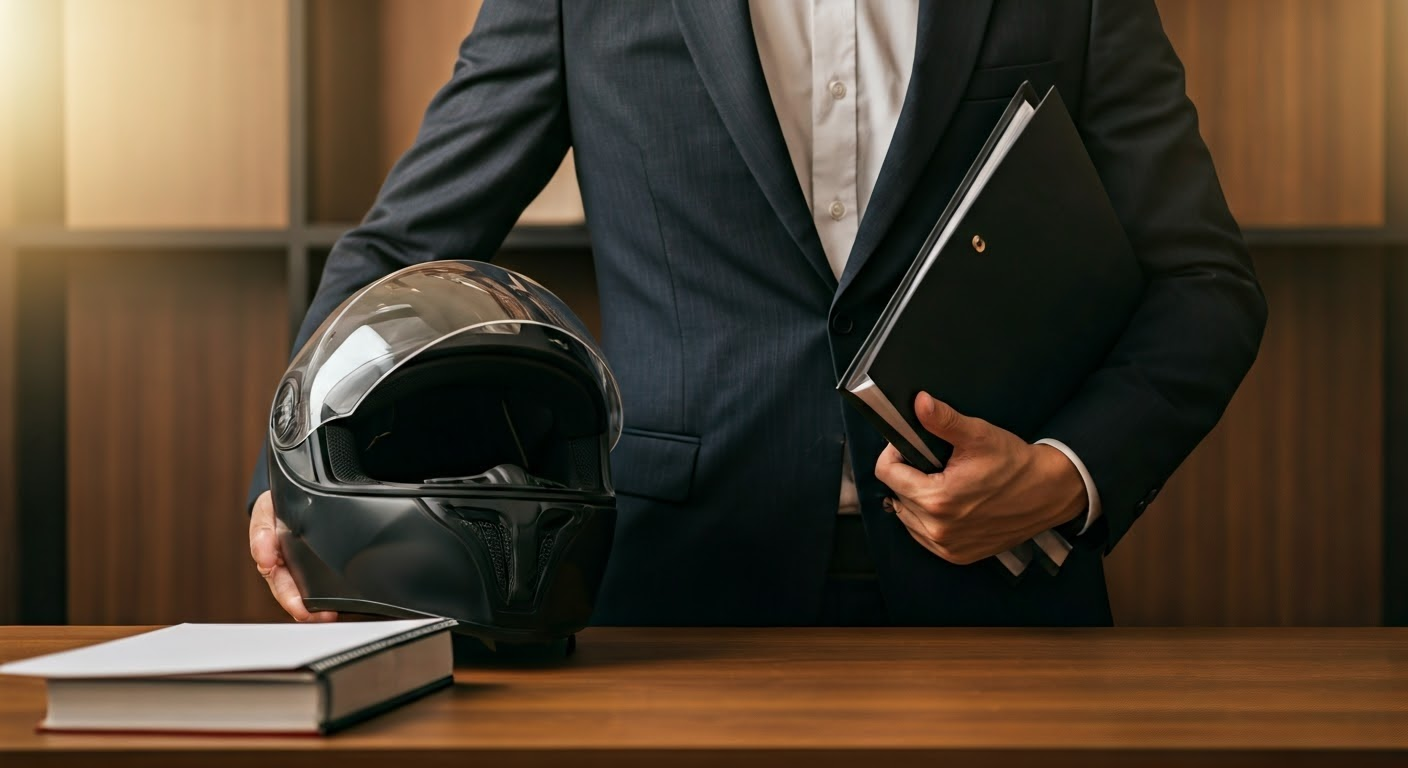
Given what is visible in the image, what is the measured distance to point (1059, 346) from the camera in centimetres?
94

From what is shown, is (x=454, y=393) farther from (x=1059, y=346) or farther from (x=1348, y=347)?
(x=1348, y=347)

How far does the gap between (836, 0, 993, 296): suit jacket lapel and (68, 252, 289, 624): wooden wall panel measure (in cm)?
131

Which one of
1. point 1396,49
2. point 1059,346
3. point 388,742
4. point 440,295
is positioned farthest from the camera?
point 1396,49

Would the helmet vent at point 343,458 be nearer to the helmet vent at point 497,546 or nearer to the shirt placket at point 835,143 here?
the helmet vent at point 497,546

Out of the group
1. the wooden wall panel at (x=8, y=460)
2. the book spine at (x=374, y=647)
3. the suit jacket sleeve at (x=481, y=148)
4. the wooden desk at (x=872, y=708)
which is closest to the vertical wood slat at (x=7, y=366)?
the wooden wall panel at (x=8, y=460)

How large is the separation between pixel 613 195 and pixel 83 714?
71 cm

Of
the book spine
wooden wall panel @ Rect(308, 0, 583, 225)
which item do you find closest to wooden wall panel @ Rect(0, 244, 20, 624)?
wooden wall panel @ Rect(308, 0, 583, 225)

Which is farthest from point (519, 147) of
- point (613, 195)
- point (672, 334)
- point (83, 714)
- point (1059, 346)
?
point (83, 714)

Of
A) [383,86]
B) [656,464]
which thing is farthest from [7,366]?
[656,464]

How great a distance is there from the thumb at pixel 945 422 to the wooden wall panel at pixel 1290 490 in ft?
4.02

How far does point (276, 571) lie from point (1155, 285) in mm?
762

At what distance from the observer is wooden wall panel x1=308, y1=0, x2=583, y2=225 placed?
1.96 meters

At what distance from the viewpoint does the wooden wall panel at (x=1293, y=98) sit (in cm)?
193

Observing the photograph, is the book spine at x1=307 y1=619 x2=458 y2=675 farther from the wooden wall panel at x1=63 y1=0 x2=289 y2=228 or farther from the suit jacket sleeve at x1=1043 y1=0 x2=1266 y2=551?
the wooden wall panel at x1=63 y1=0 x2=289 y2=228
